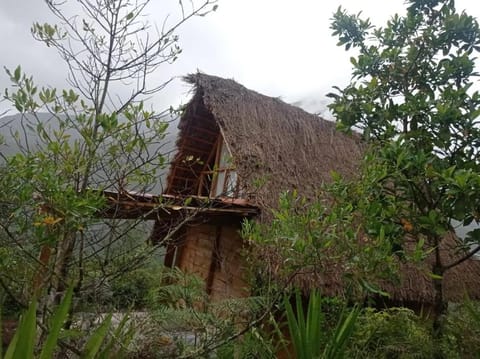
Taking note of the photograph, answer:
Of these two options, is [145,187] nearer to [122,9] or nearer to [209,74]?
[122,9]

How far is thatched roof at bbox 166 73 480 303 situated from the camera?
4.64 metres

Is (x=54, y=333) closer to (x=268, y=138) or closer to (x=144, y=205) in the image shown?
(x=144, y=205)

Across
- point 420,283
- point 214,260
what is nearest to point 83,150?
point 214,260

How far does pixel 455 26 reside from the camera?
2.60m

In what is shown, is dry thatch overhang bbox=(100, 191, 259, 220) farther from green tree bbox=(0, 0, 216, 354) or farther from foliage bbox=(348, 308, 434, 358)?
foliage bbox=(348, 308, 434, 358)

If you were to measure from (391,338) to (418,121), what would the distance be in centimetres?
171

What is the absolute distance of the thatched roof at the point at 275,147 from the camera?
4641mm

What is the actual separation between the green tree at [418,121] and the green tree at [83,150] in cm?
125

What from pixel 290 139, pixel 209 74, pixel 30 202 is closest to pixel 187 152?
pixel 209 74

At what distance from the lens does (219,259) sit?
17.4 ft

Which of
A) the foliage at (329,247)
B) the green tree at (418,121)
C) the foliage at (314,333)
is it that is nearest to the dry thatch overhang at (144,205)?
the foliage at (329,247)

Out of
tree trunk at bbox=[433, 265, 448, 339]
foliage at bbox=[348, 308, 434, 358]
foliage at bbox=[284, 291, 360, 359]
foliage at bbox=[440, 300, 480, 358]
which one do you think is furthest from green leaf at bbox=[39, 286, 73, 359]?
tree trunk at bbox=[433, 265, 448, 339]

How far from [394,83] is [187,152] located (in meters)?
4.38

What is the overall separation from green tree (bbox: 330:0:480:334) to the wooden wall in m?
2.74
